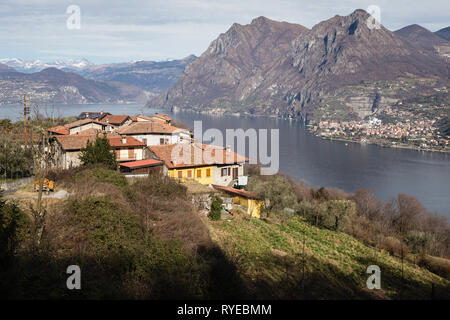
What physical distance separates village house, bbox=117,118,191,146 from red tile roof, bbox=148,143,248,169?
11.3 metres

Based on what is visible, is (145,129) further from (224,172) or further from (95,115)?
(95,115)

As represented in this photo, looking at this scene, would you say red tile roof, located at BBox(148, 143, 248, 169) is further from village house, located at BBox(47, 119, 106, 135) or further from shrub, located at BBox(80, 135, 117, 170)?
village house, located at BBox(47, 119, 106, 135)

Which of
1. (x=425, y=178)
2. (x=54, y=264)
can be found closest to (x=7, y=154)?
(x=54, y=264)

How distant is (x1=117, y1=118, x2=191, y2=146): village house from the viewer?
41469mm

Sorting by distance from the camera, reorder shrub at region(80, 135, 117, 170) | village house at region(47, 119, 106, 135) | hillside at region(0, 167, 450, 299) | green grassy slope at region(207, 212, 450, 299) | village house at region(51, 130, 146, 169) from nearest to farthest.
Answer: hillside at region(0, 167, 450, 299) → green grassy slope at region(207, 212, 450, 299) → shrub at region(80, 135, 117, 170) → village house at region(51, 130, 146, 169) → village house at region(47, 119, 106, 135)

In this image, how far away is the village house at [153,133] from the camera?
41469 millimetres

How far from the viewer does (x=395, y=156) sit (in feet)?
374

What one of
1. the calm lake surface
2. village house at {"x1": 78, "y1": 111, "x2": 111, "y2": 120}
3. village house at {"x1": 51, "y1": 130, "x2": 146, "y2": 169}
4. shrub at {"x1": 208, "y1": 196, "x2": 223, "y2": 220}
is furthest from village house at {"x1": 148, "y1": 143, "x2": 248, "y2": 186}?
the calm lake surface

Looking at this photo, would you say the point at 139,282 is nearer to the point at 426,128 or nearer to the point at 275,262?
the point at 275,262

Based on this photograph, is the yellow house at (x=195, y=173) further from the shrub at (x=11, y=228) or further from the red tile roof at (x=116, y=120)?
the red tile roof at (x=116, y=120)

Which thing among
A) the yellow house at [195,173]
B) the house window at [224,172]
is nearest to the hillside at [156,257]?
the yellow house at [195,173]

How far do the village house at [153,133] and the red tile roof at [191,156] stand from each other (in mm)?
11283

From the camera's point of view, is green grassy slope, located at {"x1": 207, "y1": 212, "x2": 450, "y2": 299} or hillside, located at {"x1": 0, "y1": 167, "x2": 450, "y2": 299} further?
green grassy slope, located at {"x1": 207, "y1": 212, "x2": 450, "y2": 299}

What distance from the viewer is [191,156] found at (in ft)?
97.2
